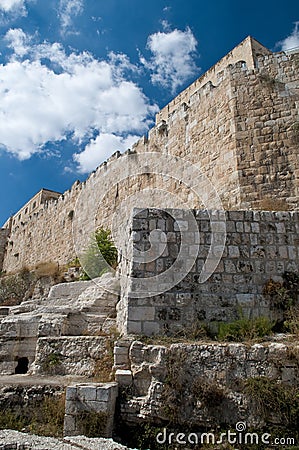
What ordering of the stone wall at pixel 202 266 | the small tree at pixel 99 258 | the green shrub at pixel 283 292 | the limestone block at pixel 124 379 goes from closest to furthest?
the limestone block at pixel 124 379 < the stone wall at pixel 202 266 < the green shrub at pixel 283 292 < the small tree at pixel 99 258

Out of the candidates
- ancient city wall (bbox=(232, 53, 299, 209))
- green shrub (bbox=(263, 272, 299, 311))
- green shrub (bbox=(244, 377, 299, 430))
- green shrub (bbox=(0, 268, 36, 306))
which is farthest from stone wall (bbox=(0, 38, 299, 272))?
green shrub (bbox=(244, 377, 299, 430))

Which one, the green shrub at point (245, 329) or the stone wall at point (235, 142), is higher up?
the stone wall at point (235, 142)

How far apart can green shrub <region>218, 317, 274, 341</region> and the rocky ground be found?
212 cm

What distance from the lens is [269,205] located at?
8344 millimetres

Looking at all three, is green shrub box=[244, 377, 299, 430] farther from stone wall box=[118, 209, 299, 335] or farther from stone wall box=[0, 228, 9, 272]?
stone wall box=[0, 228, 9, 272]

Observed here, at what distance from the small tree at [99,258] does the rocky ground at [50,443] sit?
6.09 meters

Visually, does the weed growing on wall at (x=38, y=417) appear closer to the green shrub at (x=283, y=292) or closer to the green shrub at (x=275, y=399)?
the green shrub at (x=275, y=399)

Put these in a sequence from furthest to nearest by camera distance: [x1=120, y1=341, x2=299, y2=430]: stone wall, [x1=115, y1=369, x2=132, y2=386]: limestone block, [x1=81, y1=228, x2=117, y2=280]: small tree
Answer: [x1=81, y1=228, x2=117, y2=280]: small tree < [x1=115, y1=369, x2=132, y2=386]: limestone block < [x1=120, y1=341, x2=299, y2=430]: stone wall

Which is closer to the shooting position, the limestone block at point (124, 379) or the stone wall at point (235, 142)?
the limestone block at point (124, 379)

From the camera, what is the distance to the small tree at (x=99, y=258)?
10258mm

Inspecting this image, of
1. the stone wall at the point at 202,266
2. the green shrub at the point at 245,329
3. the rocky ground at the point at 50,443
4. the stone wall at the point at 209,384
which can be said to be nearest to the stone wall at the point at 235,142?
the stone wall at the point at 202,266

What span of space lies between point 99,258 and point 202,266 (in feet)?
18.9

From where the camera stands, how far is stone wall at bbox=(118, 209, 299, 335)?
5.31 m

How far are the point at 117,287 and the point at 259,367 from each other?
3.39 m
